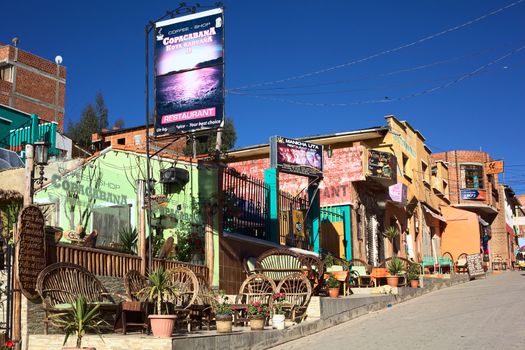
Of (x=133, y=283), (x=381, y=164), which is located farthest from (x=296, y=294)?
(x=381, y=164)

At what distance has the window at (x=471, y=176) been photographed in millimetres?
47969

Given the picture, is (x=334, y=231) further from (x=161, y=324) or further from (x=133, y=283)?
(x=161, y=324)

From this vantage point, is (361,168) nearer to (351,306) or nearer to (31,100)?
(351,306)

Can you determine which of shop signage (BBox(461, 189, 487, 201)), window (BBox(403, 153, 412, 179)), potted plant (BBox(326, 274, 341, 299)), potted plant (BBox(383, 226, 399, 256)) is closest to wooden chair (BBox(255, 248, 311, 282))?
potted plant (BBox(326, 274, 341, 299))

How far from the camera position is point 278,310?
43.2 feet

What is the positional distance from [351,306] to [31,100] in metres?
32.6

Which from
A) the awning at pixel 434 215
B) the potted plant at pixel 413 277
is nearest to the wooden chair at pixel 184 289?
the potted plant at pixel 413 277

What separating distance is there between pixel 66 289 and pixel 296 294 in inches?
203

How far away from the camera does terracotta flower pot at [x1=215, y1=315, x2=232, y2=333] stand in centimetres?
1117

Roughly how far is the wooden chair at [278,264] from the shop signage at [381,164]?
11743mm

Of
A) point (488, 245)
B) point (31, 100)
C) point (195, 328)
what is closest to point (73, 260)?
point (195, 328)

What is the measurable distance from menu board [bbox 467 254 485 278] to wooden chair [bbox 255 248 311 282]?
50.7 feet

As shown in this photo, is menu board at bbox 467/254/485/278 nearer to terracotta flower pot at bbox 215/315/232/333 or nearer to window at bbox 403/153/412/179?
window at bbox 403/153/412/179

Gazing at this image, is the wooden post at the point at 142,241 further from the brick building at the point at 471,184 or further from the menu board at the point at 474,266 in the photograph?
the brick building at the point at 471,184
